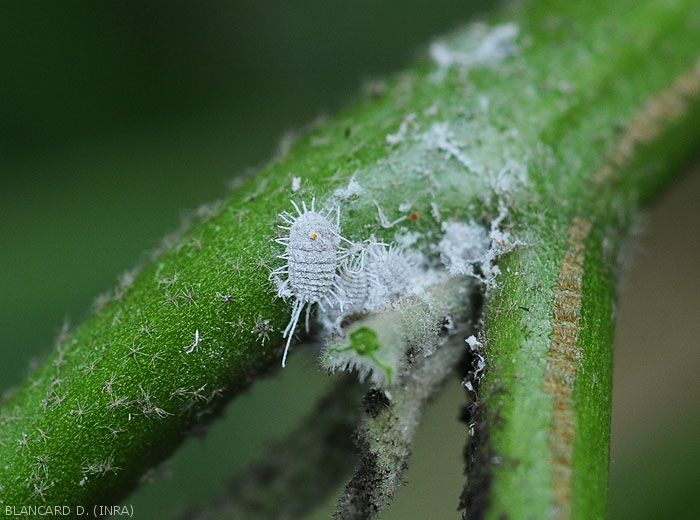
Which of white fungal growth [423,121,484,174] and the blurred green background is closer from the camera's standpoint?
white fungal growth [423,121,484,174]

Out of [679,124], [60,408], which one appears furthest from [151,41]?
[679,124]

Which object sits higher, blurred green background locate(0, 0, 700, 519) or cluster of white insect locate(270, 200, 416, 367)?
blurred green background locate(0, 0, 700, 519)

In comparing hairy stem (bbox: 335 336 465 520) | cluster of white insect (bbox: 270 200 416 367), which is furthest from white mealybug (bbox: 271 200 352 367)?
hairy stem (bbox: 335 336 465 520)

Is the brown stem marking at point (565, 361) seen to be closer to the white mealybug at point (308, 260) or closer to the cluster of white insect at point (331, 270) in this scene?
the cluster of white insect at point (331, 270)

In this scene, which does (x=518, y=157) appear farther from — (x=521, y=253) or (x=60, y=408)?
(x=60, y=408)

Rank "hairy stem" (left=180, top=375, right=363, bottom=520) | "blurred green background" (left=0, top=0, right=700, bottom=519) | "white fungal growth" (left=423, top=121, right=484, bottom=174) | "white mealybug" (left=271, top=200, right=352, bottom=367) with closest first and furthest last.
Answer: "white mealybug" (left=271, top=200, right=352, bottom=367)
"white fungal growth" (left=423, top=121, right=484, bottom=174)
"hairy stem" (left=180, top=375, right=363, bottom=520)
"blurred green background" (left=0, top=0, right=700, bottom=519)

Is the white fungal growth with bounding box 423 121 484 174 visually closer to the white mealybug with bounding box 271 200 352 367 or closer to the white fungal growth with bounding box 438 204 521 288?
the white fungal growth with bounding box 438 204 521 288

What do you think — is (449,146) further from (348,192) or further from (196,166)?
(196,166)
